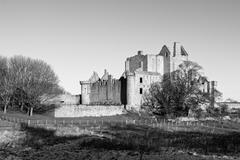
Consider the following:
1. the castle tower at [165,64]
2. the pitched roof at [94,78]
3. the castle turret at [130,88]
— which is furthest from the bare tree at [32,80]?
the castle tower at [165,64]

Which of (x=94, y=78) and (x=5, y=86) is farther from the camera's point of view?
(x=94, y=78)

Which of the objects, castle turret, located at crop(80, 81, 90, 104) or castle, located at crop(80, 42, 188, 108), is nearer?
castle, located at crop(80, 42, 188, 108)

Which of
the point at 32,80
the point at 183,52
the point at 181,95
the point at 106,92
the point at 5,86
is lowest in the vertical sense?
the point at 181,95

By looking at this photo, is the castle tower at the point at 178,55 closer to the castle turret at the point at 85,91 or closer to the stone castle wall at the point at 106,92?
the stone castle wall at the point at 106,92

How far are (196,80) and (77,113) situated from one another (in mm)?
19196

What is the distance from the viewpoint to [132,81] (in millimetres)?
52656

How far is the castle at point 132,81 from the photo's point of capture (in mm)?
52719

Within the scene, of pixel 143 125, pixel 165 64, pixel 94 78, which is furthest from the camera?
pixel 165 64

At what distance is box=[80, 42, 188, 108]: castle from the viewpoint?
52719 millimetres

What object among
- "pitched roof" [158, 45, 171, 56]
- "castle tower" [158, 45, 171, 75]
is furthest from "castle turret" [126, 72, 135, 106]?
"pitched roof" [158, 45, 171, 56]

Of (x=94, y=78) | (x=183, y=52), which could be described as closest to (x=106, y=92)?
(x=94, y=78)

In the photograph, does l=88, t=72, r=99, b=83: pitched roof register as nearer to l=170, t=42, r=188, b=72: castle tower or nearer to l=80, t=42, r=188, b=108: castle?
l=80, t=42, r=188, b=108: castle

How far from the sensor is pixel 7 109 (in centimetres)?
4388

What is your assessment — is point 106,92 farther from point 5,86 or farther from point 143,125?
point 143,125
